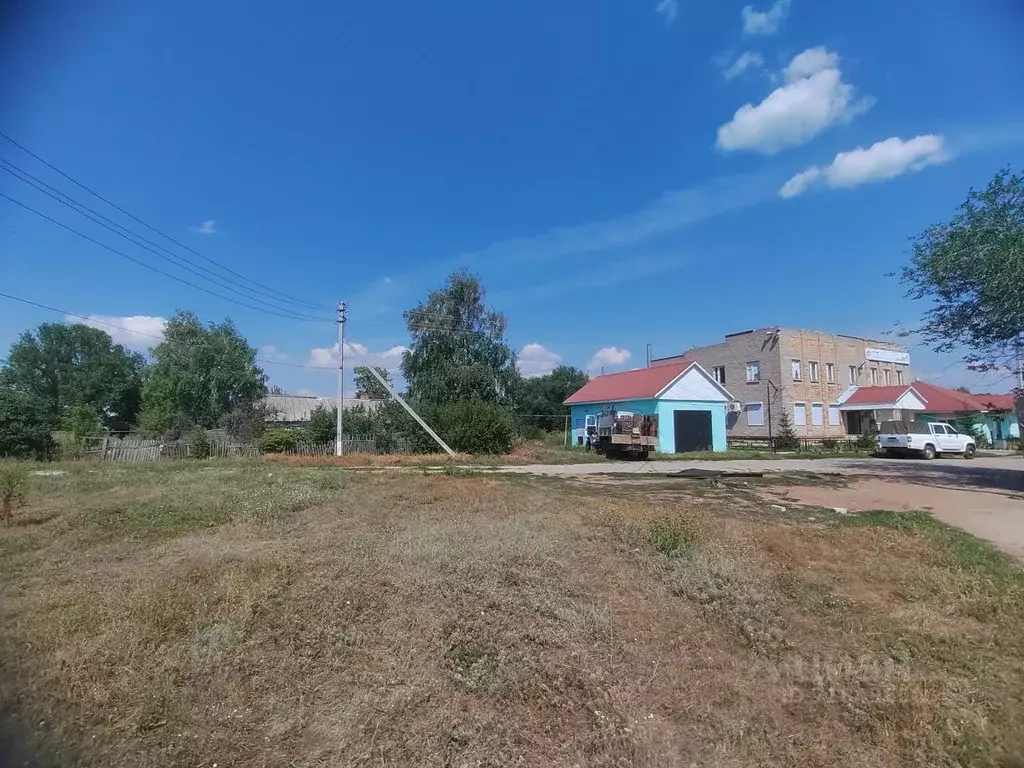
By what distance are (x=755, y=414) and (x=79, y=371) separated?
5718 cm

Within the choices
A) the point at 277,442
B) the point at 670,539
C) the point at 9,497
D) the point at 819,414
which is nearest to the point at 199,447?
the point at 277,442

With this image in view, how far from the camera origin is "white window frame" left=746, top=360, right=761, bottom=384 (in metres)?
38.4

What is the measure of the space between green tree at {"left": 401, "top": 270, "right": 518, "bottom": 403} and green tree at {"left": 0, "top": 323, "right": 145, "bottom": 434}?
3167cm

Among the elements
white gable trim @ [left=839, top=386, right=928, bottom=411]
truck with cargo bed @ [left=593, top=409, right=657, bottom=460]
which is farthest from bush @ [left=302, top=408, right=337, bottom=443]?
white gable trim @ [left=839, top=386, right=928, bottom=411]

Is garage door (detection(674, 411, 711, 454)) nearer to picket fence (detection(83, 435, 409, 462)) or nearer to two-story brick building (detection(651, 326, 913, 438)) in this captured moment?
two-story brick building (detection(651, 326, 913, 438))

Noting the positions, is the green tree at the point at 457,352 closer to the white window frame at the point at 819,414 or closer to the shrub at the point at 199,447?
the shrub at the point at 199,447

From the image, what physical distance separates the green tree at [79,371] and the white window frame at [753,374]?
2048 inches

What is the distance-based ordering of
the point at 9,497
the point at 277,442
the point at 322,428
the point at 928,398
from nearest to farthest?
the point at 9,497 < the point at 277,442 < the point at 322,428 < the point at 928,398

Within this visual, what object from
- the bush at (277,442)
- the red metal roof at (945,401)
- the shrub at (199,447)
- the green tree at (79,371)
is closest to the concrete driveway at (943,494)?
the bush at (277,442)

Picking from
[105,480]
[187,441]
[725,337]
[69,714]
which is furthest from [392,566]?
[725,337]

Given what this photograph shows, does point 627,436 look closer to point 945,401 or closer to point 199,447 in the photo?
point 199,447

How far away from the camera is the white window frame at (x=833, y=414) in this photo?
129 feet

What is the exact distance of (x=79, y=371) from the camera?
49.5 metres

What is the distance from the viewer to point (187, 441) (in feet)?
82.2
